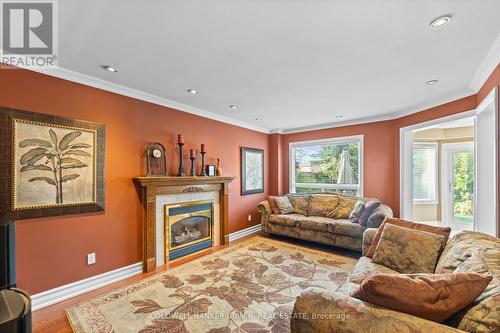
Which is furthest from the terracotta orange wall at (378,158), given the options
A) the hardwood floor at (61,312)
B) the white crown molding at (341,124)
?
the hardwood floor at (61,312)

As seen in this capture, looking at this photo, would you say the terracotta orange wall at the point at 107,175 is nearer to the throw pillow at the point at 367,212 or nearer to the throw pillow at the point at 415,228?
the throw pillow at the point at 415,228

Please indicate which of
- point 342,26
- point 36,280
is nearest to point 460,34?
point 342,26

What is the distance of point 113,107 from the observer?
9.52 ft

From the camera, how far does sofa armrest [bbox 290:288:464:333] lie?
0.97 metres

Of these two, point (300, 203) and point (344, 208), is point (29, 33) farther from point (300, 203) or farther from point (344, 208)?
point (344, 208)

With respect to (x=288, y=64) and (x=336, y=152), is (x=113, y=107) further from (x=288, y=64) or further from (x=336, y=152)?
(x=336, y=152)

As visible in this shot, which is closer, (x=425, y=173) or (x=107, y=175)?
(x=107, y=175)

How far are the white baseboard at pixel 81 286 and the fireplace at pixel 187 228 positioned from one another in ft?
1.84

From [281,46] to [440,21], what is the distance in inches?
45.9

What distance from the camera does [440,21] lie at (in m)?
1.64

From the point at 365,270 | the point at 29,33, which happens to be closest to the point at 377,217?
the point at 365,270

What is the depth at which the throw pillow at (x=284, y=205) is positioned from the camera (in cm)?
481

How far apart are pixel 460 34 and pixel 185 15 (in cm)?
215

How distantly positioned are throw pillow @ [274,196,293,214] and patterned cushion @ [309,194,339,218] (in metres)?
0.44
